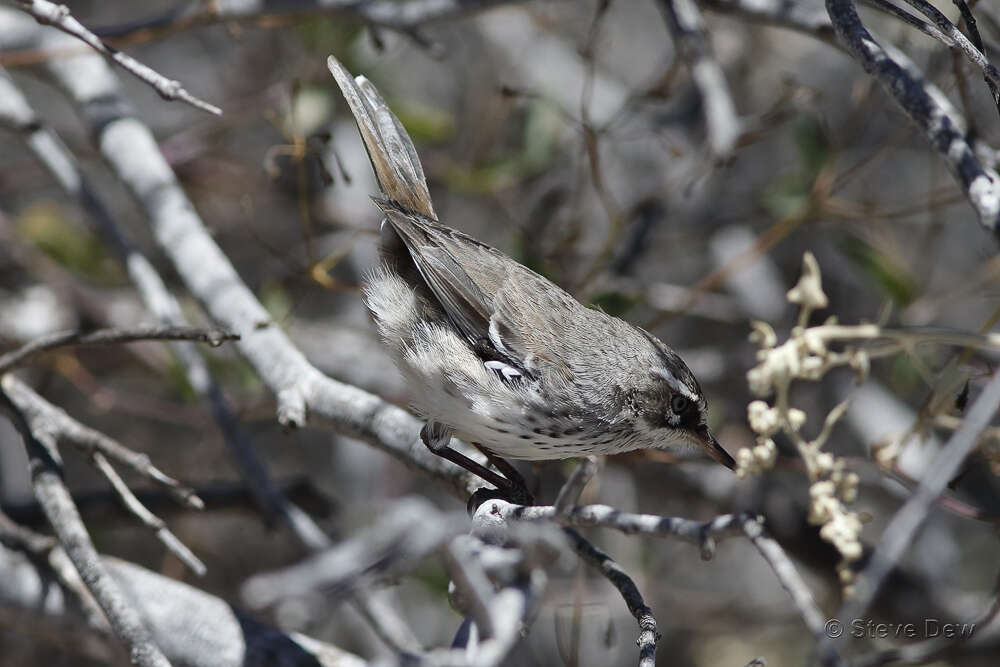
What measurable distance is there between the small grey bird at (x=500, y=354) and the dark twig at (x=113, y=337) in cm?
71

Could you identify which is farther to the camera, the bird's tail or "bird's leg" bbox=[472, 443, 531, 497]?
the bird's tail

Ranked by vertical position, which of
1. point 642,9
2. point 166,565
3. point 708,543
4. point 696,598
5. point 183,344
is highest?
A: point 642,9

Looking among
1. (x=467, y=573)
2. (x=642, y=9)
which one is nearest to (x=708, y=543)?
(x=467, y=573)

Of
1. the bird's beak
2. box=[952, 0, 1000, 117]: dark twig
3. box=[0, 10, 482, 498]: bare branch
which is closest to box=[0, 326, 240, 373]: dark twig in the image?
box=[0, 10, 482, 498]: bare branch

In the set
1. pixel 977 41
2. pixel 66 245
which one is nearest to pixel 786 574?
pixel 977 41

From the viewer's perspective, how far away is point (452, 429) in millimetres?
2805

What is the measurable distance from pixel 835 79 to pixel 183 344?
4296 millimetres

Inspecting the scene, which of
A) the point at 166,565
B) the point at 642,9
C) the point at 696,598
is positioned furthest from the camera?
the point at 642,9

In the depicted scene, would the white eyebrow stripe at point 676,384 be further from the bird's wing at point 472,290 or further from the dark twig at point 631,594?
the dark twig at point 631,594

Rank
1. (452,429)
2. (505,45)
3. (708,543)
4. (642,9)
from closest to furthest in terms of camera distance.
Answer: (708,543), (452,429), (505,45), (642,9)

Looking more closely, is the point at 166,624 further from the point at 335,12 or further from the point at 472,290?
the point at 335,12

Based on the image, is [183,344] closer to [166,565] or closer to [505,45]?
[166,565]

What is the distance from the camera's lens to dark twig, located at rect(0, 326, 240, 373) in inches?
89.3

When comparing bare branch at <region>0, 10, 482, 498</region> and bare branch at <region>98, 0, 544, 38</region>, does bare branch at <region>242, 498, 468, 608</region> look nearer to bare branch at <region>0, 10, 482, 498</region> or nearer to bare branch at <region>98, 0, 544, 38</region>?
bare branch at <region>0, 10, 482, 498</region>
